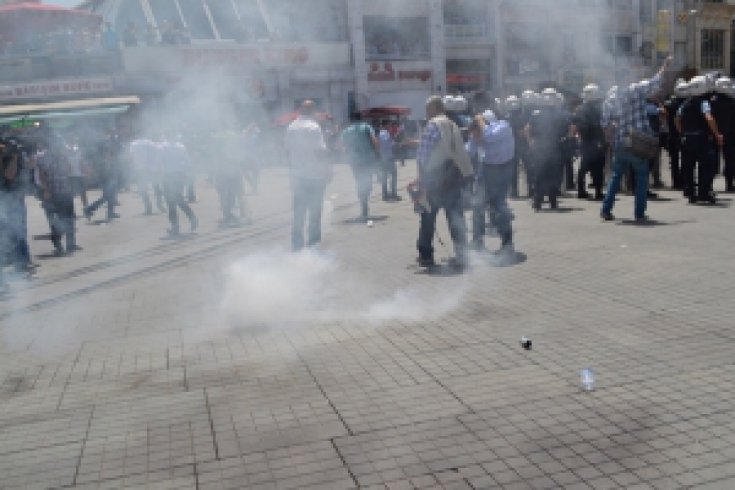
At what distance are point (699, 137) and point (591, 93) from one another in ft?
5.69

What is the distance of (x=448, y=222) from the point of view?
7.32m

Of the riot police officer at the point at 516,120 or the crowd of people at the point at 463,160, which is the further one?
the riot police officer at the point at 516,120

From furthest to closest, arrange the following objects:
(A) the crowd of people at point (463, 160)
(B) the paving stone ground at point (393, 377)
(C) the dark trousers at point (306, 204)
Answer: (C) the dark trousers at point (306, 204) → (A) the crowd of people at point (463, 160) → (B) the paving stone ground at point (393, 377)

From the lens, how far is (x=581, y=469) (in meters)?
3.09

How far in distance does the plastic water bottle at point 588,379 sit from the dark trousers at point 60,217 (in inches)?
321

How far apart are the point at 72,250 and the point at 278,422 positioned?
24.8ft

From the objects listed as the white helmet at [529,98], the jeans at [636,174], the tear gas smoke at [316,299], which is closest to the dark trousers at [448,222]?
the tear gas smoke at [316,299]

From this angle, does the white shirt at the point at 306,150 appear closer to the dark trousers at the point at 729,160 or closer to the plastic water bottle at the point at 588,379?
the plastic water bottle at the point at 588,379

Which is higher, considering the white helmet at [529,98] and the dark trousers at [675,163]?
the white helmet at [529,98]

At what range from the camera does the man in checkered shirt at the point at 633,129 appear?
28.8 ft

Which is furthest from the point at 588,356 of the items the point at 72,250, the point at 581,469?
the point at 72,250

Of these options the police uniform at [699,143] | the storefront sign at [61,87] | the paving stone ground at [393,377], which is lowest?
the paving stone ground at [393,377]

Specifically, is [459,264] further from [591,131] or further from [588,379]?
[591,131]

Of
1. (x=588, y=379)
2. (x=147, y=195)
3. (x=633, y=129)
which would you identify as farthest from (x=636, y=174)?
(x=147, y=195)
